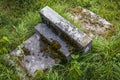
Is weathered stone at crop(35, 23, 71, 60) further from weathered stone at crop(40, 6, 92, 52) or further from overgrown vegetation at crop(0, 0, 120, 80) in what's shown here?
overgrown vegetation at crop(0, 0, 120, 80)

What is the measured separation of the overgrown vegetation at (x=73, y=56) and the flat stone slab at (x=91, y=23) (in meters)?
0.17

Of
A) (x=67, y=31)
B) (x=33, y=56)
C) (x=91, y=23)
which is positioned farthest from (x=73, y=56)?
(x=91, y=23)

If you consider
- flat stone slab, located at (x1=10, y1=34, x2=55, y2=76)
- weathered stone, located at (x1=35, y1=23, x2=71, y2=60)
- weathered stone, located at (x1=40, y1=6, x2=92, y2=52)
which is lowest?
flat stone slab, located at (x1=10, y1=34, x2=55, y2=76)

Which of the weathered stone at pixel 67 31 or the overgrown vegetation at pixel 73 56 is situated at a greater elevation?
the weathered stone at pixel 67 31

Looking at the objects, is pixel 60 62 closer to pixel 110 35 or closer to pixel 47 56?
pixel 47 56

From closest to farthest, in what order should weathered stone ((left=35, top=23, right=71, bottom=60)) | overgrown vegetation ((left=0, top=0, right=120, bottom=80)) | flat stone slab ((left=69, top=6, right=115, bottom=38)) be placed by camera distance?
1. overgrown vegetation ((left=0, top=0, right=120, bottom=80))
2. weathered stone ((left=35, top=23, right=71, bottom=60))
3. flat stone slab ((left=69, top=6, right=115, bottom=38))

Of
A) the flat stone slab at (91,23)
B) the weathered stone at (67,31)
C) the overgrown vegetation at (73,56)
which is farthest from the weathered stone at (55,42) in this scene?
the flat stone slab at (91,23)

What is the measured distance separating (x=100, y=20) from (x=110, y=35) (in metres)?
0.49

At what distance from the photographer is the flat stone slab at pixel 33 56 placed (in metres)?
4.36

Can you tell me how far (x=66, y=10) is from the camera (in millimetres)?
5488

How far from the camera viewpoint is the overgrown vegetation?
4133 millimetres

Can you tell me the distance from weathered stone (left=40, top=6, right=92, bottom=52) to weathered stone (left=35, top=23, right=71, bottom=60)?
3.7 inches

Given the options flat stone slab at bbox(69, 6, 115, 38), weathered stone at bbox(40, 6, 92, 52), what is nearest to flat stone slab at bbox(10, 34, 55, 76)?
weathered stone at bbox(40, 6, 92, 52)

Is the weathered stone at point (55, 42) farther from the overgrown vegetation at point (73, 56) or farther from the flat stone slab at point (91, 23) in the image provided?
the flat stone slab at point (91, 23)
